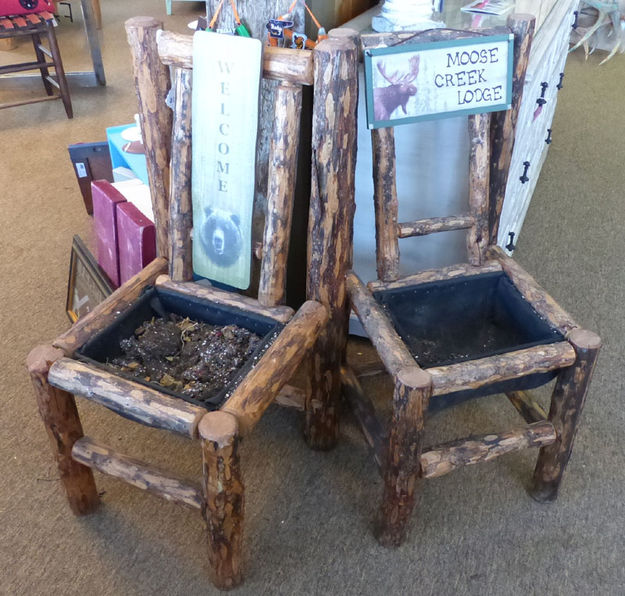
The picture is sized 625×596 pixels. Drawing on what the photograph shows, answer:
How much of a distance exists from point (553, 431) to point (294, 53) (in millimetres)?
894

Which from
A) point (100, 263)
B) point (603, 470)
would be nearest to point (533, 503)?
point (603, 470)

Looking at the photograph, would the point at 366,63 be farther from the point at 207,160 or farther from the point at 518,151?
the point at 518,151

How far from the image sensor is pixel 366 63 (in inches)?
47.2

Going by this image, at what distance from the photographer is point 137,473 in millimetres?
1207

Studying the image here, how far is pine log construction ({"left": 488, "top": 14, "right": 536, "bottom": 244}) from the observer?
1.27 meters

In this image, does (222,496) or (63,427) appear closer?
(222,496)

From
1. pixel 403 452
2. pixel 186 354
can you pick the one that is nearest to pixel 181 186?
pixel 186 354

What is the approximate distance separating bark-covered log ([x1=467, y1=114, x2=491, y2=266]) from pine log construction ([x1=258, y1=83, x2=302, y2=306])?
39 cm

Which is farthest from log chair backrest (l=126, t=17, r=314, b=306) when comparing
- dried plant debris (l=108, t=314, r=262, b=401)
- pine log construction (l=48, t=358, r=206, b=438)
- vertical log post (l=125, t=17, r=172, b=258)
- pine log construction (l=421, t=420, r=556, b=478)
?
pine log construction (l=421, t=420, r=556, b=478)

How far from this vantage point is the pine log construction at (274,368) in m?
1.05

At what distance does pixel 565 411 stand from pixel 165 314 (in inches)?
33.2

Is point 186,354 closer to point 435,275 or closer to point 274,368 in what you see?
point 274,368

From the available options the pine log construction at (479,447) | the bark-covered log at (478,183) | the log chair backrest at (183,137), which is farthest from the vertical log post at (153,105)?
the pine log construction at (479,447)

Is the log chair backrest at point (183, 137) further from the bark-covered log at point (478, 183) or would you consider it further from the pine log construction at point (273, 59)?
the bark-covered log at point (478, 183)
